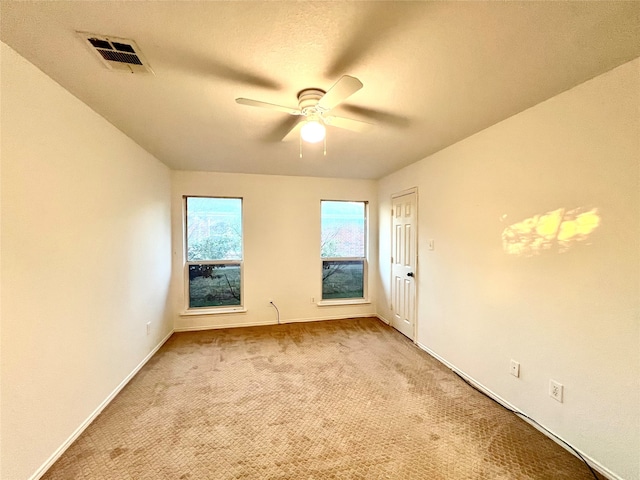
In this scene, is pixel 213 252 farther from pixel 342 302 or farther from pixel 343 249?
pixel 342 302

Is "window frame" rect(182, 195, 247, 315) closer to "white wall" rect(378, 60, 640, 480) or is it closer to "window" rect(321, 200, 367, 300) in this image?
"window" rect(321, 200, 367, 300)

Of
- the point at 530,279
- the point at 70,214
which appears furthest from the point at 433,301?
the point at 70,214

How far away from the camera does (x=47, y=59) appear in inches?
56.7

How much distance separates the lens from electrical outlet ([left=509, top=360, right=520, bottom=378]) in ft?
6.73

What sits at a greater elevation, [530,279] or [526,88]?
[526,88]

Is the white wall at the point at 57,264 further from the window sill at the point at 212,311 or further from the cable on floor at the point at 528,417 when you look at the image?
the cable on floor at the point at 528,417

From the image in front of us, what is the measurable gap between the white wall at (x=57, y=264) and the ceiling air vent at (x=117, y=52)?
Answer: 0.44 metres

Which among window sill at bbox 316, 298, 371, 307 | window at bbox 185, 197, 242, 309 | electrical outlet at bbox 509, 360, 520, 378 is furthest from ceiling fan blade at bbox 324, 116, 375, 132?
window sill at bbox 316, 298, 371, 307

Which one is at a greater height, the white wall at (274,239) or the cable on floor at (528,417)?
the white wall at (274,239)

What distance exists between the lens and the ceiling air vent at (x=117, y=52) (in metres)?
1.29

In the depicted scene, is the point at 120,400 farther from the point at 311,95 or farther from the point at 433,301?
the point at 433,301

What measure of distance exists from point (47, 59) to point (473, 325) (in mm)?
3576

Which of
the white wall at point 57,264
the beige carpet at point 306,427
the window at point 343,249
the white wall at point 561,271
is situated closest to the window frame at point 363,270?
the window at point 343,249

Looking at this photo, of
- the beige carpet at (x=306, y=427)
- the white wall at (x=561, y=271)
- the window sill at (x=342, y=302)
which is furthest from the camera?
the window sill at (x=342, y=302)
